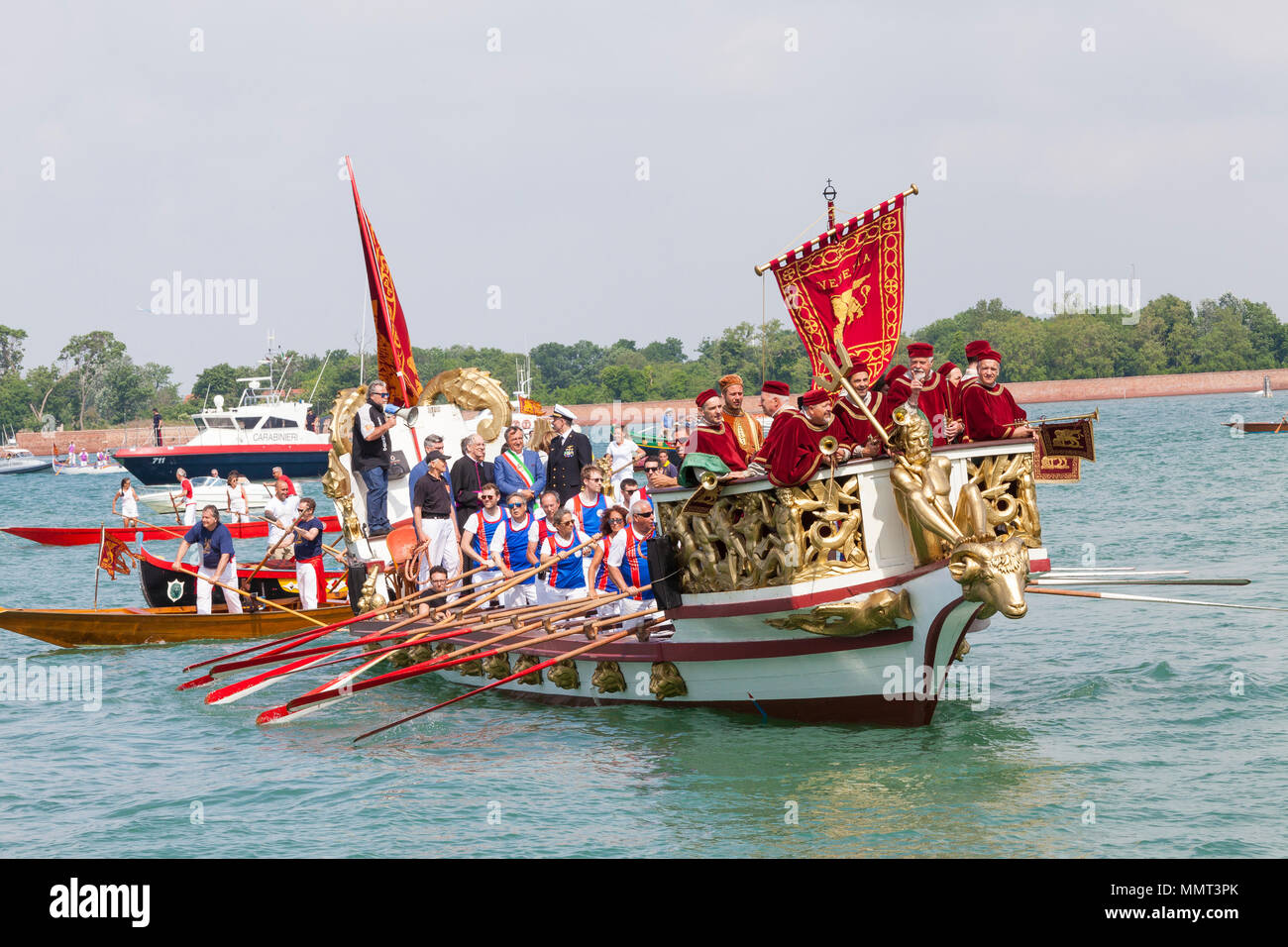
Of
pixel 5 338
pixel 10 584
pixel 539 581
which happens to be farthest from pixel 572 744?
pixel 5 338

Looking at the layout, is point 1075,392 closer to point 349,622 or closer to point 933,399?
point 349,622

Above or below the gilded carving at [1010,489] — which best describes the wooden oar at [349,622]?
below

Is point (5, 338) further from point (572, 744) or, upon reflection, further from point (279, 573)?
point (572, 744)

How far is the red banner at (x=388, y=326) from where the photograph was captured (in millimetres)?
18422

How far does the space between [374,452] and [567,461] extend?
2578mm

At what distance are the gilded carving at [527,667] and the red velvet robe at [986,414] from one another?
5.02 m

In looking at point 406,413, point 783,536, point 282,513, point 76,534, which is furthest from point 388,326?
point 76,534

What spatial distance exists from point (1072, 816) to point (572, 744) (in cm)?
444

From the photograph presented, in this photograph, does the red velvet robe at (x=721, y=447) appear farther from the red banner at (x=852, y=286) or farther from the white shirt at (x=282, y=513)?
the white shirt at (x=282, y=513)

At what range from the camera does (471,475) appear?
14.9m

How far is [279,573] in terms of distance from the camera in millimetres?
18609

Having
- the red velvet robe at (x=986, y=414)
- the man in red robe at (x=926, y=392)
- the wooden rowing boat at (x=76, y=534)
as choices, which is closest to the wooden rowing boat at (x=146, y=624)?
the man in red robe at (x=926, y=392)

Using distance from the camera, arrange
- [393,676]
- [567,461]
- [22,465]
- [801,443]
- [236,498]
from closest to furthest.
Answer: [801,443]
[393,676]
[567,461]
[236,498]
[22,465]

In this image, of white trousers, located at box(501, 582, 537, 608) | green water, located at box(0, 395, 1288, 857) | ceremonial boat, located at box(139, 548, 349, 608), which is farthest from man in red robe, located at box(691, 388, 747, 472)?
ceremonial boat, located at box(139, 548, 349, 608)
